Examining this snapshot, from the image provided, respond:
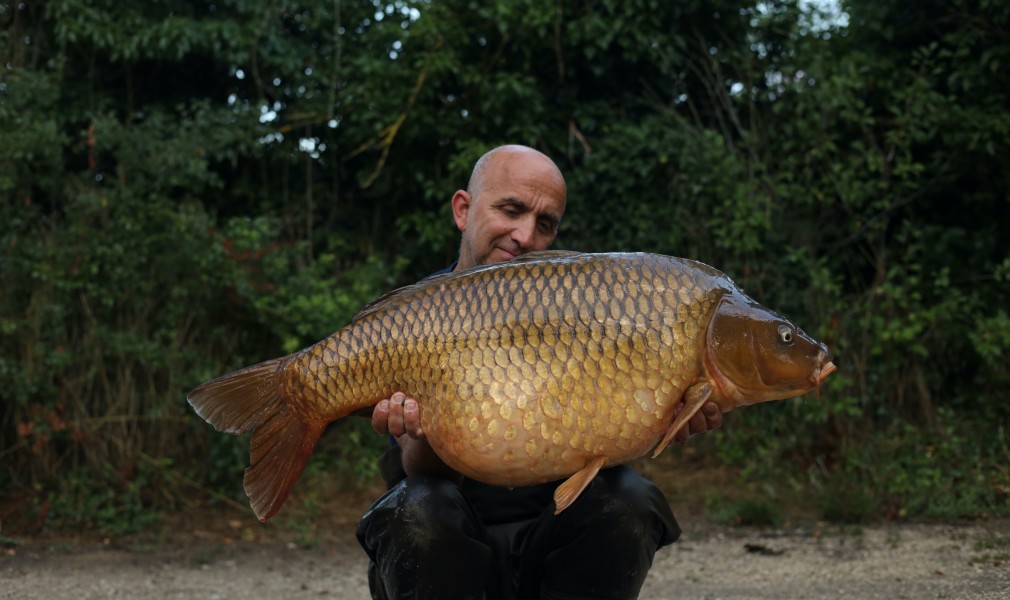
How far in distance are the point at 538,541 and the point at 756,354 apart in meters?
0.70

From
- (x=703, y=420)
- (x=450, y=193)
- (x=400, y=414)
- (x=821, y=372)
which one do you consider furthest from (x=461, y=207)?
(x=450, y=193)

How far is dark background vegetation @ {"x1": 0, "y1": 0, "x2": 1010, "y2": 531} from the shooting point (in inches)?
197

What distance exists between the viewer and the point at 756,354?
1782 millimetres

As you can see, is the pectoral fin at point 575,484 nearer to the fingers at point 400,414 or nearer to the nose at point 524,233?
the fingers at point 400,414

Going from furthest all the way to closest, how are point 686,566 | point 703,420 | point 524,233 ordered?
1. point 686,566
2. point 524,233
3. point 703,420

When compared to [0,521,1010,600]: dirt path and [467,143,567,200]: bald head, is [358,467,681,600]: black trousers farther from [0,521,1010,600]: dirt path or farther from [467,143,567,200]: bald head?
[0,521,1010,600]: dirt path

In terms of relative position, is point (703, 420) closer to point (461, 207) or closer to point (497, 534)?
point (497, 534)

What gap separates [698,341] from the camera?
180 centimetres

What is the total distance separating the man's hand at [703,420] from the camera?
1851 mm

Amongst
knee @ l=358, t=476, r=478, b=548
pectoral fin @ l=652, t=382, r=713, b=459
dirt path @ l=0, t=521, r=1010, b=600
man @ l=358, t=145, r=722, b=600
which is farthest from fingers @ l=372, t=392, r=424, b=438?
dirt path @ l=0, t=521, r=1010, b=600

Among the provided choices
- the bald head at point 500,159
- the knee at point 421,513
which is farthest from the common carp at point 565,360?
the bald head at point 500,159

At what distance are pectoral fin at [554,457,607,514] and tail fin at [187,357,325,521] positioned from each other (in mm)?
460

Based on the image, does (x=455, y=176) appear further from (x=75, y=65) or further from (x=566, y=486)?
(x=566, y=486)

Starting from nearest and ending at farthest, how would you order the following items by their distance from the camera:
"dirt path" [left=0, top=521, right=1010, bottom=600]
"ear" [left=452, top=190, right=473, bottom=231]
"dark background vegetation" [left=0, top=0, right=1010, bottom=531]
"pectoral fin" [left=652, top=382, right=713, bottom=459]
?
1. "pectoral fin" [left=652, top=382, right=713, bottom=459]
2. "ear" [left=452, top=190, right=473, bottom=231]
3. "dirt path" [left=0, top=521, right=1010, bottom=600]
4. "dark background vegetation" [left=0, top=0, right=1010, bottom=531]
